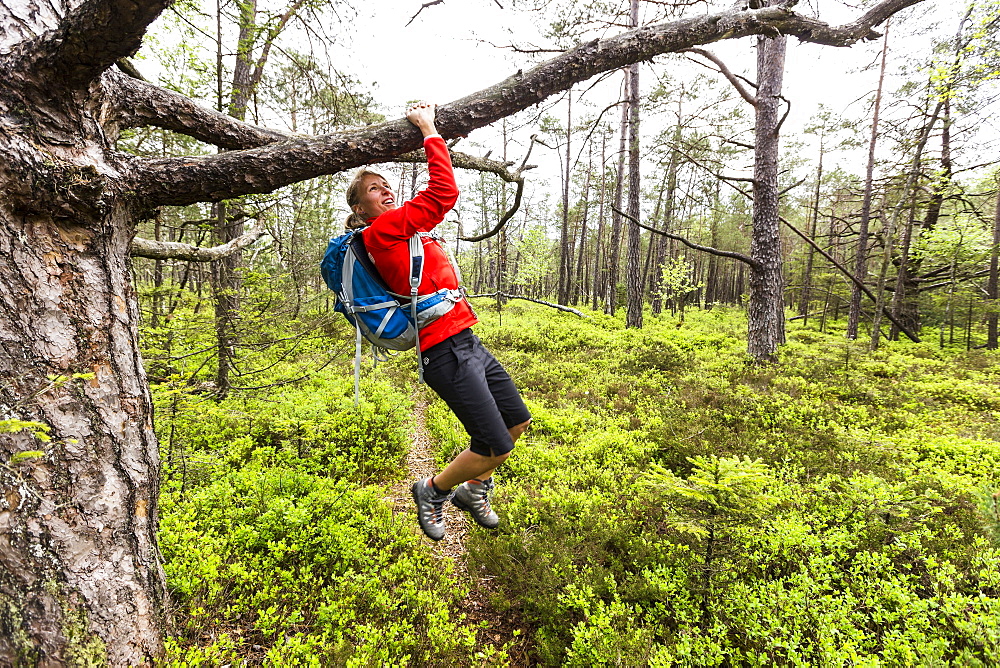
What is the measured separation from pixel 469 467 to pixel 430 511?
551 millimetres

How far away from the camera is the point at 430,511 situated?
306cm

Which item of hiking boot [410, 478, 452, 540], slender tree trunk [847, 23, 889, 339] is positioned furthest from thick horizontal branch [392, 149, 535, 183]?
slender tree trunk [847, 23, 889, 339]

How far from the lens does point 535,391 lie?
700 centimetres

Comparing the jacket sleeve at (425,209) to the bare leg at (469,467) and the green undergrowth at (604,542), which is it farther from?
the green undergrowth at (604,542)

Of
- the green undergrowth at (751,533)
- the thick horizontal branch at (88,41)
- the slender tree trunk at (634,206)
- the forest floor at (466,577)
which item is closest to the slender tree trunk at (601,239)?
the slender tree trunk at (634,206)

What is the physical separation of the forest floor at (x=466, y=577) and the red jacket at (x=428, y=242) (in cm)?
179

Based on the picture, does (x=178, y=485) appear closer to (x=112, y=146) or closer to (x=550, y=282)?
(x=112, y=146)

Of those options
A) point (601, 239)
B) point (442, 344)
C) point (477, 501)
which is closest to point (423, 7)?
point (442, 344)

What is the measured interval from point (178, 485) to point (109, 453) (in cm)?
218

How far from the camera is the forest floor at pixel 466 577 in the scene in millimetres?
2473

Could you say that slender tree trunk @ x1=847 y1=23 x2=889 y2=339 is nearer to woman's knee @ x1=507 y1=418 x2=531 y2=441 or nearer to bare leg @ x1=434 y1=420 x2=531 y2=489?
woman's knee @ x1=507 y1=418 x2=531 y2=441

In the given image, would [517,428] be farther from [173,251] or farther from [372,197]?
[173,251]

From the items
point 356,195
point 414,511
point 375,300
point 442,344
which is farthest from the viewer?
point 414,511

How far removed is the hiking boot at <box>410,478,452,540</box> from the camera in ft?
9.93
